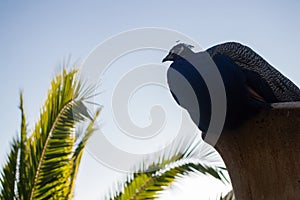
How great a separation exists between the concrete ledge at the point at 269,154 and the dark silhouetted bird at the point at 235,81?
0.13 feet

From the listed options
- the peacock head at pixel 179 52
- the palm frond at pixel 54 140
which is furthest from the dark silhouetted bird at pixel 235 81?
the palm frond at pixel 54 140

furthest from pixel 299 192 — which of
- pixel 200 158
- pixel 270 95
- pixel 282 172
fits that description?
pixel 200 158

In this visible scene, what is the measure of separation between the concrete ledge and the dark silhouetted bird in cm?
4

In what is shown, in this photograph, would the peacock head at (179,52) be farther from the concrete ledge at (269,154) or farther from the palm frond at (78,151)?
the palm frond at (78,151)

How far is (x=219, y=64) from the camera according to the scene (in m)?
1.50

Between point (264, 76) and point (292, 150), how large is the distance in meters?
0.26

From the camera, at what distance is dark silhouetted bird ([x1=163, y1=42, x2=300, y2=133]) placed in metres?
1.44

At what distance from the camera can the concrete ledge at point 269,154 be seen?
4.52 feet

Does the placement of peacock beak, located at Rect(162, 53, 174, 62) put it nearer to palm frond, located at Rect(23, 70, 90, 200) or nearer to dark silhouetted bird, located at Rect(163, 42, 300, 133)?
dark silhouetted bird, located at Rect(163, 42, 300, 133)

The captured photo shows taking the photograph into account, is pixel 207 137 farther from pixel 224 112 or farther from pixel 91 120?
pixel 91 120

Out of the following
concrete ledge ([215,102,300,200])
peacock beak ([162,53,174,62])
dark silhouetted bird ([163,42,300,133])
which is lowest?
concrete ledge ([215,102,300,200])

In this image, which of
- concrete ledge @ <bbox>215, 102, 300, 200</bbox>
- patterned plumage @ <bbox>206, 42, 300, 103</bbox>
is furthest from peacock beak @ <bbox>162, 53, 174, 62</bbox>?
concrete ledge @ <bbox>215, 102, 300, 200</bbox>

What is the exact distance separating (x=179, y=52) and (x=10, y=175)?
254 centimetres

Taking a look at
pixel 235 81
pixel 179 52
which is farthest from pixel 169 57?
pixel 235 81
